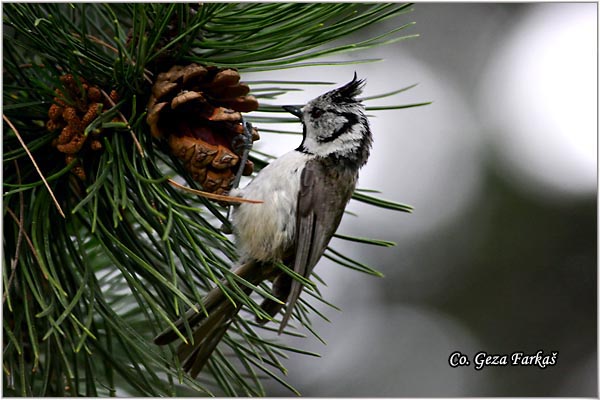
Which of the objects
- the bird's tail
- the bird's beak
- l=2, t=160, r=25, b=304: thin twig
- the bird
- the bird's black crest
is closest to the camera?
l=2, t=160, r=25, b=304: thin twig

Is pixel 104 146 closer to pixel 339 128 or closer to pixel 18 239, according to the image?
pixel 18 239

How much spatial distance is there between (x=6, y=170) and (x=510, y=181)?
353cm

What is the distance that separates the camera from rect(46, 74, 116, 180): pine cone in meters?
1.19

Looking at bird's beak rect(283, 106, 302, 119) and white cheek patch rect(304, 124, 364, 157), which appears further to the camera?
white cheek patch rect(304, 124, 364, 157)

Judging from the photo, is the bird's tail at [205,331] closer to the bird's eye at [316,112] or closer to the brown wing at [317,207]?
the brown wing at [317,207]

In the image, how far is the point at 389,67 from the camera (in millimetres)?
3947

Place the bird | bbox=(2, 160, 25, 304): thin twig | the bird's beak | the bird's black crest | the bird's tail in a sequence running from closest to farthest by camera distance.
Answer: bbox=(2, 160, 25, 304): thin twig
the bird's tail
the bird's beak
the bird
the bird's black crest

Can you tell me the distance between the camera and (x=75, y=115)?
3.91 ft

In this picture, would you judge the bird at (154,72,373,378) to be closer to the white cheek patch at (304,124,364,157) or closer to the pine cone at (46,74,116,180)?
the white cheek patch at (304,124,364,157)

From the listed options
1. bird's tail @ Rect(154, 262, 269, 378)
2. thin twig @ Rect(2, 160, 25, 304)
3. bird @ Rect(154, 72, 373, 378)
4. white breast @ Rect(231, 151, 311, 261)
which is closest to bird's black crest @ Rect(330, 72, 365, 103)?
bird @ Rect(154, 72, 373, 378)

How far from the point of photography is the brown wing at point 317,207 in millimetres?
1671

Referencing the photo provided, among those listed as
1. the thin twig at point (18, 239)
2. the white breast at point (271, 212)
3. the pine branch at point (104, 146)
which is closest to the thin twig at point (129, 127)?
the pine branch at point (104, 146)

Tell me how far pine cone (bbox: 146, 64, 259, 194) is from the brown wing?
0.42 m

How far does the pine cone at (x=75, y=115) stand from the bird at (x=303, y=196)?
1.37 feet
